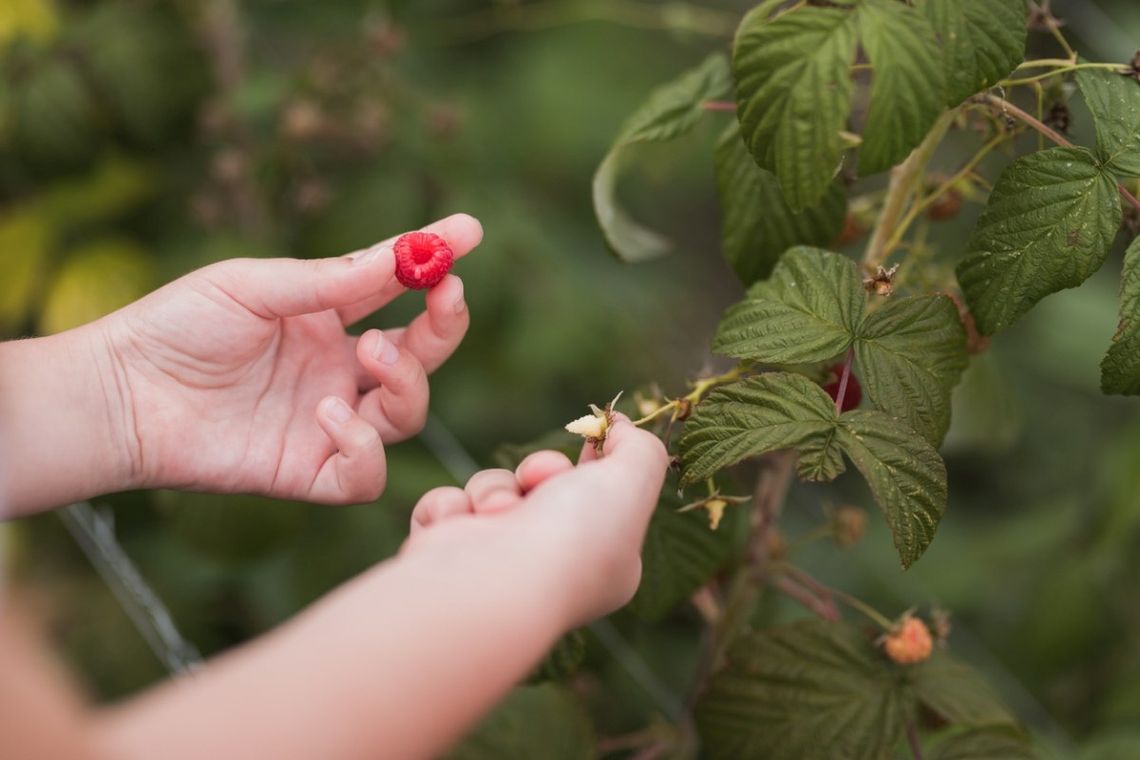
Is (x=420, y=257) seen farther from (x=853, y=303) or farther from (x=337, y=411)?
(x=853, y=303)

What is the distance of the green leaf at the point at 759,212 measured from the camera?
2.64 ft

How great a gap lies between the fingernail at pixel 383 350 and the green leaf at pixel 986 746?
536mm

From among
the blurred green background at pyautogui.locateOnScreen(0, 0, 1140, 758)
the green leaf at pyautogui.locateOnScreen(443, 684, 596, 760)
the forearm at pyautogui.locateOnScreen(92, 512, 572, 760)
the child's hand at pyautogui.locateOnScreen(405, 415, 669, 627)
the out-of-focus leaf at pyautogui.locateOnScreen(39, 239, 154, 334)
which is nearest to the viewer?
the forearm at pyautogui.locateOnScreen(92, 512, 572, 760)

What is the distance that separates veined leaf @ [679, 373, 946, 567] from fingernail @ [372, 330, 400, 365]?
0.78 feet

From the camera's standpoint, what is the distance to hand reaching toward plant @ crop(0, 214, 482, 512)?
2.53ft

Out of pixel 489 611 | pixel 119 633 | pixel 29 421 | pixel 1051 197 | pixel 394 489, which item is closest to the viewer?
pixel 489 611

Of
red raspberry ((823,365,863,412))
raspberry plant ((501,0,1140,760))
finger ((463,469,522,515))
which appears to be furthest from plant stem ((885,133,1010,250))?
finger ((463,469,522,515))

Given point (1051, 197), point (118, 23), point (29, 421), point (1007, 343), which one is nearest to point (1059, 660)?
point (1007, 343)

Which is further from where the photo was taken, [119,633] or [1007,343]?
[1007,343]

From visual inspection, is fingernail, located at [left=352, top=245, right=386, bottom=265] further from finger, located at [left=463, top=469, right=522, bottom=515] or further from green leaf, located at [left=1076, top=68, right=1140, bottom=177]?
green leaf, located at [left=1076, top=68, right=1140, bottom=177]

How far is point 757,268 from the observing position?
2.76 ft

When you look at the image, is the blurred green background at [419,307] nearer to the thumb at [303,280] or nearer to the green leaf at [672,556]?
the green leaf at [672,556]

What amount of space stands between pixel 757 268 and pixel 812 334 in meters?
0.16

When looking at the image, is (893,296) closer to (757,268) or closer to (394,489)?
(757,268)
